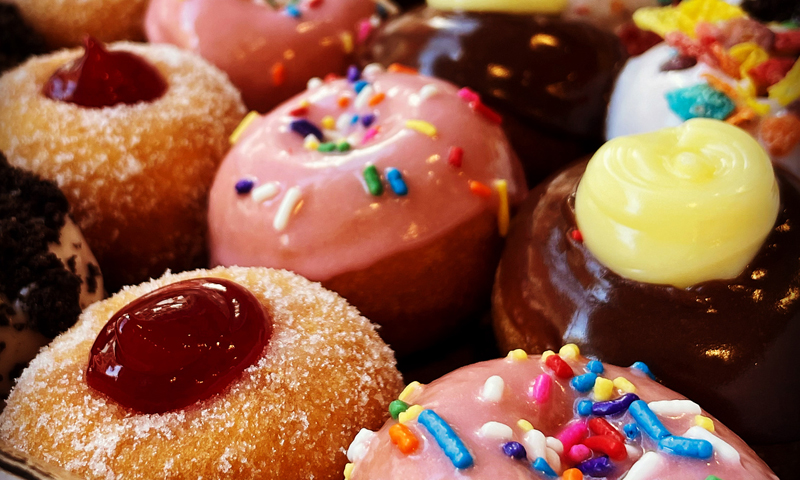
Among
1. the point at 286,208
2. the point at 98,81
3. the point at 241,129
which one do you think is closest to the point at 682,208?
the point at 286,208

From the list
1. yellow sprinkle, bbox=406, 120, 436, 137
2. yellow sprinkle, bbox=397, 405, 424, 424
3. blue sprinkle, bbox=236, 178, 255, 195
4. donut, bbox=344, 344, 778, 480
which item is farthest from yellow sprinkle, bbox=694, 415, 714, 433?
blue sprinkle, bbox=236, 178, 255, 195

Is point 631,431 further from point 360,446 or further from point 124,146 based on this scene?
point 124,146

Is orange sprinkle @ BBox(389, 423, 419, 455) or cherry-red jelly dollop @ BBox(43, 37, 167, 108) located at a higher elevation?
cherry-red jelly dollop @ BBox(43, 37, 167, 108)

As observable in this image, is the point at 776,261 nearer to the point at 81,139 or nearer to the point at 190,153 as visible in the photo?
the point at 190,153

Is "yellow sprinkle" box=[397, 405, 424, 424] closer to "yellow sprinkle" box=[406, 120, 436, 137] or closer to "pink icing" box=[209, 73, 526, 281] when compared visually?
"pink icing" box=[209, 73, 526, 281]

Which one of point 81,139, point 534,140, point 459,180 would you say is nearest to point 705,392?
point 459,180

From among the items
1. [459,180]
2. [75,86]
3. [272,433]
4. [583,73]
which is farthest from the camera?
[583,73]
